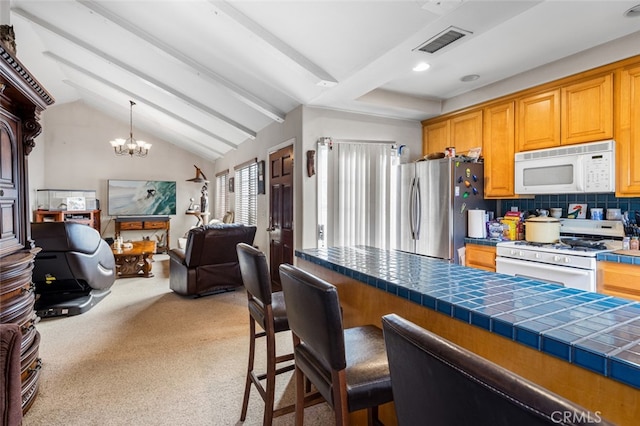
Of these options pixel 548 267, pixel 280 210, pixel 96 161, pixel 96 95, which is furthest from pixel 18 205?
pixel 96 161

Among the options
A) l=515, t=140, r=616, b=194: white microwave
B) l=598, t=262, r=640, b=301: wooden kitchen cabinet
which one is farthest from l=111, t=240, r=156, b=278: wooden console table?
l=598, t=262, r=640, b=301: wooden kitchen cabinet

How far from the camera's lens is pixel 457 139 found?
3902mm

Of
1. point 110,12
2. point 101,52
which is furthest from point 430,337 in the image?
point 101,52

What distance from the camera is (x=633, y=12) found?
7.35ft

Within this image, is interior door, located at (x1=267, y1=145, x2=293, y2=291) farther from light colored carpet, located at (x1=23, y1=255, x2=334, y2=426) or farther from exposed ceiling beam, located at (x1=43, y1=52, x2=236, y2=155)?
exposed ceiling beam, located at (x1=43, y1=52, x2=236, y2=155)

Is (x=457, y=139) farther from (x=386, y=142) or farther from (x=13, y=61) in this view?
(x=13, y=61)

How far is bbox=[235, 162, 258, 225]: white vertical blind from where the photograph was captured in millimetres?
5781

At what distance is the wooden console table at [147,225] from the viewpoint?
8208 millimetres

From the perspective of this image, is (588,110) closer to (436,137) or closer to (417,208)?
(436,137)

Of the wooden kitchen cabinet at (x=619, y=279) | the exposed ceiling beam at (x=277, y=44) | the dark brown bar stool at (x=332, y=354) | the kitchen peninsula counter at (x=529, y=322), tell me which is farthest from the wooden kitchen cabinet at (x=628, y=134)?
the dark brown bar stool at (x=332, y=354)

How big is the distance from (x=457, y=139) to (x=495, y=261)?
1485 mm

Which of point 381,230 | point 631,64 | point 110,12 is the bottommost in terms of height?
point 381,230

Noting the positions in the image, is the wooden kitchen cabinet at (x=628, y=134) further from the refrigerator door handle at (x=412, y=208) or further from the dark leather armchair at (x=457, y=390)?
the dark leather armchair at (x=457, y=390)

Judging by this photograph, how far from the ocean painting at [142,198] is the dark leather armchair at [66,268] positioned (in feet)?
15.5
